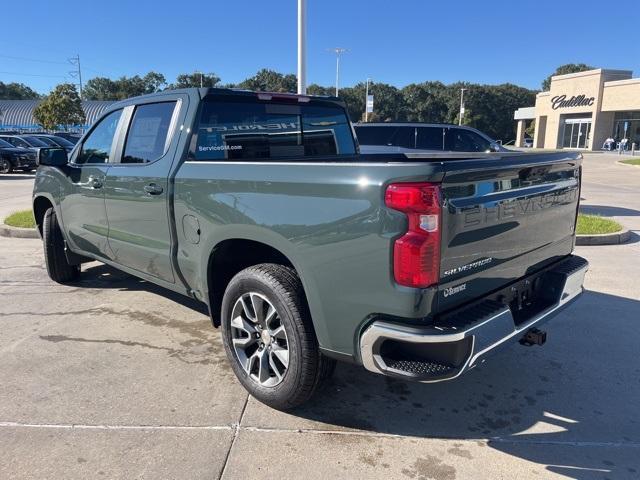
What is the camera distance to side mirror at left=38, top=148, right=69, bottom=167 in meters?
4.79

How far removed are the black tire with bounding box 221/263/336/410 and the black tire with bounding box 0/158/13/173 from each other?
74.3 ft

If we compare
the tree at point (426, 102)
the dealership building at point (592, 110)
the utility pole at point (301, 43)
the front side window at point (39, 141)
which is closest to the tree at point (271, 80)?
the tree at point (426, 102)

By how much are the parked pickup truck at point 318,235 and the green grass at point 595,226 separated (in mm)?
4625

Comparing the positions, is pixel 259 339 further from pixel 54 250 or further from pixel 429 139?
pixel 429 139

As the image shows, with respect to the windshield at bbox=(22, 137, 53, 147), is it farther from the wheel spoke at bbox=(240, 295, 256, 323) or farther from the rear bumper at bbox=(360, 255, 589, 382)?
the rear bumper at bbox=(360, 255, 589, 382)

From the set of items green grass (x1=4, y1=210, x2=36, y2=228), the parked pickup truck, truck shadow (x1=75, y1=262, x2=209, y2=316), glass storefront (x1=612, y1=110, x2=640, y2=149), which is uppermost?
glass storefront (x1=612, y1=110, x2=640, y2=149)

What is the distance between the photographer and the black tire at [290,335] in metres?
2.88

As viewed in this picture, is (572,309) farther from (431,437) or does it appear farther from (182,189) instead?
(182,189)

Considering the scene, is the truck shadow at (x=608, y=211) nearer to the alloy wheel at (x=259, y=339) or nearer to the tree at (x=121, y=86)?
the alloy wheel at (x=259, y=339)

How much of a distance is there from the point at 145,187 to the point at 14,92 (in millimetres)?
154436

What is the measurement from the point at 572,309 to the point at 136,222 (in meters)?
4.11

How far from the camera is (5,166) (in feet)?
71.6

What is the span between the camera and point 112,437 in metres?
2.95

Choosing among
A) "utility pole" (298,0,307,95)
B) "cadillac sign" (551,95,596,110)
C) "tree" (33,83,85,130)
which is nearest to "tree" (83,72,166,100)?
"tree" (33,83,85,130)
